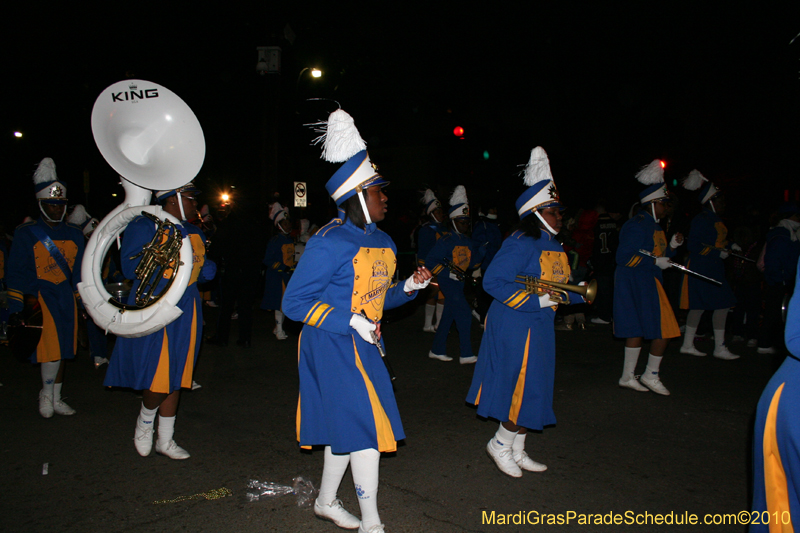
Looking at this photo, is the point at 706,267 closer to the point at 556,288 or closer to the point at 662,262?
the point at 662,262

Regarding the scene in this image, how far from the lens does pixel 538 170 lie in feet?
13.8

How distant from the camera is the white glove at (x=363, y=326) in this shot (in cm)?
274

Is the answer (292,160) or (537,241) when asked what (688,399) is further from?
(292,160)

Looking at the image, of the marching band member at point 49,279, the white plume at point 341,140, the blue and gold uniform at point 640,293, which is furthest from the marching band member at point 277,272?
the white plume at point 341,140

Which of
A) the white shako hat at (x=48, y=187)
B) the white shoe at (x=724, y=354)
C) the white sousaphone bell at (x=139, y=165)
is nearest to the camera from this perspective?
the white sousaphone bell at (x=139, y=165)

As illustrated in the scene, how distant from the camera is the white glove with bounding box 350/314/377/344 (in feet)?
9.00

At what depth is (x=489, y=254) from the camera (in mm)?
9234

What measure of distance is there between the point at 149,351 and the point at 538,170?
320 centimetres

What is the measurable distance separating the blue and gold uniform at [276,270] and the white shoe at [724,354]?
6276mm

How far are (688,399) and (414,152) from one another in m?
23.1

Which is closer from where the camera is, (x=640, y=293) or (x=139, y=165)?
(x=139, y=165)

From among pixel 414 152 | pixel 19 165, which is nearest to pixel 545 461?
pixel 19 165

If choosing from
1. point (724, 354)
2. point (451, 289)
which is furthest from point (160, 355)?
point (724, 354)

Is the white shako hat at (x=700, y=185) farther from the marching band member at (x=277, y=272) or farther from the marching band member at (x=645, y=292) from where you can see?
the marching band member at (x=277, y=272)
